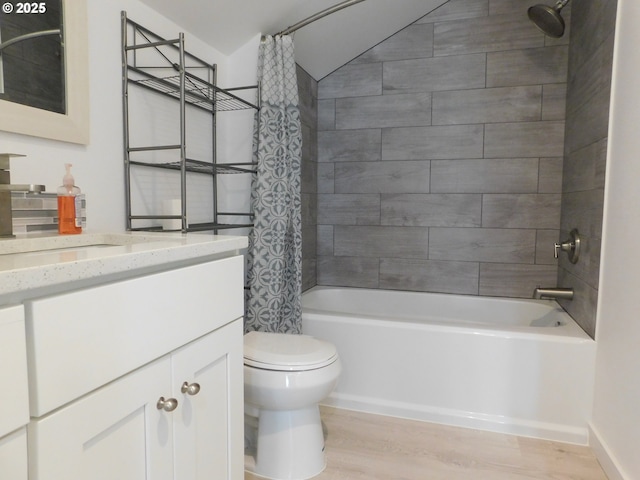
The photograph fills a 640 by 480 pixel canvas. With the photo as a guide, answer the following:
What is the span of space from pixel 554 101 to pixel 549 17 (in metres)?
0.62

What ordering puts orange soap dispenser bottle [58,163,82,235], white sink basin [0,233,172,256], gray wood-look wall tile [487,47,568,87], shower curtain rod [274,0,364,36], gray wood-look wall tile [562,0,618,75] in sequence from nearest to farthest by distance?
white sink basin [0,233,172,256]
orange soap dispenser bottle [58,163,82,235]
gray wood-look wall tile [562,0,618,75]
shower curtain rod [274,0,364,36]
gray wood-look wall tile [487,47,568,87]

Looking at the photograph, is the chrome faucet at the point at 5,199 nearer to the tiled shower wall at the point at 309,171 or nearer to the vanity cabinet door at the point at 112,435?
the vanity cabinet door at the point at 112,435

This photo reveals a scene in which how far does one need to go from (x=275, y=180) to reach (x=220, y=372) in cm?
119

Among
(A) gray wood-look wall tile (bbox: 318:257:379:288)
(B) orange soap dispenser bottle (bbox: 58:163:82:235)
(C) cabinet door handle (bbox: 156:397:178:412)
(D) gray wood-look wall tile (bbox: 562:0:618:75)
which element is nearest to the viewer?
(C) cabinet door handle (bbox: 156:397:178:412)

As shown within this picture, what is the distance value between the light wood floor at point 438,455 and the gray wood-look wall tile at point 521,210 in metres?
1.29

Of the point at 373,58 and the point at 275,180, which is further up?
the point at 373,58

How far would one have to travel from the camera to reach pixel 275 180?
84.9 inches

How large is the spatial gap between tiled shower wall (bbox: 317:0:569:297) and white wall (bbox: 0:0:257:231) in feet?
5.33

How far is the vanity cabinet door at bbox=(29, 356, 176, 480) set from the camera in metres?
0.68

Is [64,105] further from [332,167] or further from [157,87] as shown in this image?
[332,167]

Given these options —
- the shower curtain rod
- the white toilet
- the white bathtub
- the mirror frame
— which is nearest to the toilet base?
the white toilet

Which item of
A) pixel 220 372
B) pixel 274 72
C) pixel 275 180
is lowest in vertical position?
pixel 220 372

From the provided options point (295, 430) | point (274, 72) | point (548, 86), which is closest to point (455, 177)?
point (548, 86)

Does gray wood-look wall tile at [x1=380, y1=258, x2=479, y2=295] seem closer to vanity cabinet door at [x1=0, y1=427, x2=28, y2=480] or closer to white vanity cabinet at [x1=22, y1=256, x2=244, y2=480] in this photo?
white vanity cabinet at [x1=22, y1=256, x2=244, y2=480]
